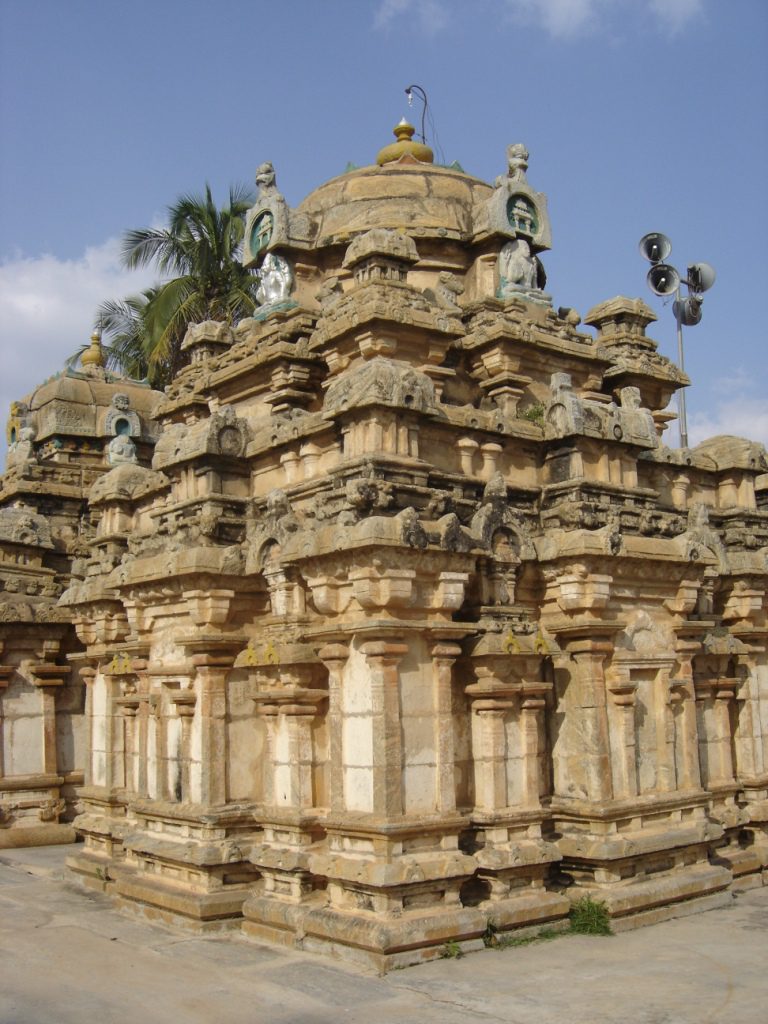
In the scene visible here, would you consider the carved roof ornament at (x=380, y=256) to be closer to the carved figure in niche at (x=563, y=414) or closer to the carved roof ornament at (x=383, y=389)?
the carved roof ornament at (x=383, y=389)

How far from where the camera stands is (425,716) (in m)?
9.67

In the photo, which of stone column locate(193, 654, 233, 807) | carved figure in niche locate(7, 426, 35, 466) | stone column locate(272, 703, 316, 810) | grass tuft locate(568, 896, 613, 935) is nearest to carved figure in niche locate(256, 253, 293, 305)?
stone column locate(193, 654, 233, 807)

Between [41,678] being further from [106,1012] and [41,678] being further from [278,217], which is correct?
[106,1012]

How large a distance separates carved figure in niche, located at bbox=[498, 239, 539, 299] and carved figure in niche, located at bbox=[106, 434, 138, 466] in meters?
6.89

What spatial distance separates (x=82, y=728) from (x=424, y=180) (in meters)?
9.76

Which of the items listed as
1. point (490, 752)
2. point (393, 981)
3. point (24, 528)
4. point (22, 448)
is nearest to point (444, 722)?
point (490, 752)

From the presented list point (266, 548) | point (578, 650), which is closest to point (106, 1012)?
point (266, 548)

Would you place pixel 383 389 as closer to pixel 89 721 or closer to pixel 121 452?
pixel 89 721

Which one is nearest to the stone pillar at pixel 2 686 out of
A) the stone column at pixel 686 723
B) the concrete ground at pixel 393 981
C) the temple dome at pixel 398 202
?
the concrete ground at pixel 393 981

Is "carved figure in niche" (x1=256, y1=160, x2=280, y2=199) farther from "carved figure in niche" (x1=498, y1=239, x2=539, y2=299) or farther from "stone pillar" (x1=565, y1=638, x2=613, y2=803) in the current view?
"stone pillar" (x1=565, y1=638, x2=613, y2=803)

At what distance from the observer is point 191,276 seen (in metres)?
25.9

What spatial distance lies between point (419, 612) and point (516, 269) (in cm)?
553

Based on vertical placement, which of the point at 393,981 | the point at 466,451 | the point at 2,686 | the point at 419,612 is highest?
the point at 466,451

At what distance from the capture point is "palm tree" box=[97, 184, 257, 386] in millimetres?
25469
